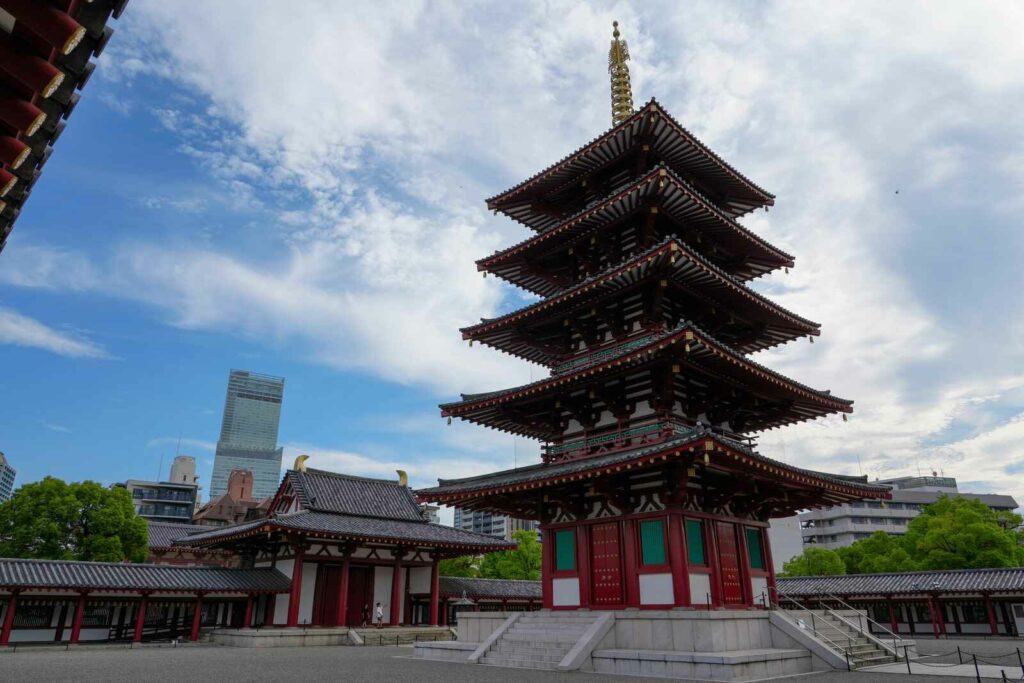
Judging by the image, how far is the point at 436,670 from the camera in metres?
18.7

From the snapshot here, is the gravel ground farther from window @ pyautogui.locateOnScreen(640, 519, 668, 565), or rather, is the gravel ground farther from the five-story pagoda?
the five-story pagoda

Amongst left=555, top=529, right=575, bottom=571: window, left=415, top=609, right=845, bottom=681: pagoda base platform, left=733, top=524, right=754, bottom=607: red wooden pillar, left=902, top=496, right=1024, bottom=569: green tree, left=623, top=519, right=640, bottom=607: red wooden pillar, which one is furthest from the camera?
left=902, top=496, right=1024, bottom=569: green tree

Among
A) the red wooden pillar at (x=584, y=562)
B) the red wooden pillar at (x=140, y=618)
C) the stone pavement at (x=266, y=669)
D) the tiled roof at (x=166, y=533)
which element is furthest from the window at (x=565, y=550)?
the tiled roof at (x=166, y=533)

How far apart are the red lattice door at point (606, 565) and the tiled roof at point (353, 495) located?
21835mm

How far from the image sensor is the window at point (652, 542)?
1931 centimetres

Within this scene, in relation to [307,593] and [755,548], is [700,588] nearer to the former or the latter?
[755,548]

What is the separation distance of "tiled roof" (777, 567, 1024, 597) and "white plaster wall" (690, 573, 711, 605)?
91.8 ft

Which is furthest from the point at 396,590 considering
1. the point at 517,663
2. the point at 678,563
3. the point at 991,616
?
the point at 991,616

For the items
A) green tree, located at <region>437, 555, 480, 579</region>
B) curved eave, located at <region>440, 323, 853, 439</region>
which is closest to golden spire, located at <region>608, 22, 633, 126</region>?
curved eave, located at <region>440, 323, 853, 439</region>

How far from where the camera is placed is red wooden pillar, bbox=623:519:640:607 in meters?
19.5

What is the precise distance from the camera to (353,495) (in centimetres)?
4253

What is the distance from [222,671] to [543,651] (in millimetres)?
9497

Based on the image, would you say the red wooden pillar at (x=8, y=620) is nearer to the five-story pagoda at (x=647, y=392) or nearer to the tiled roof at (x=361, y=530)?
the tiled roof at (x=361, y=530)

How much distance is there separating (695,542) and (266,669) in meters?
13.7
